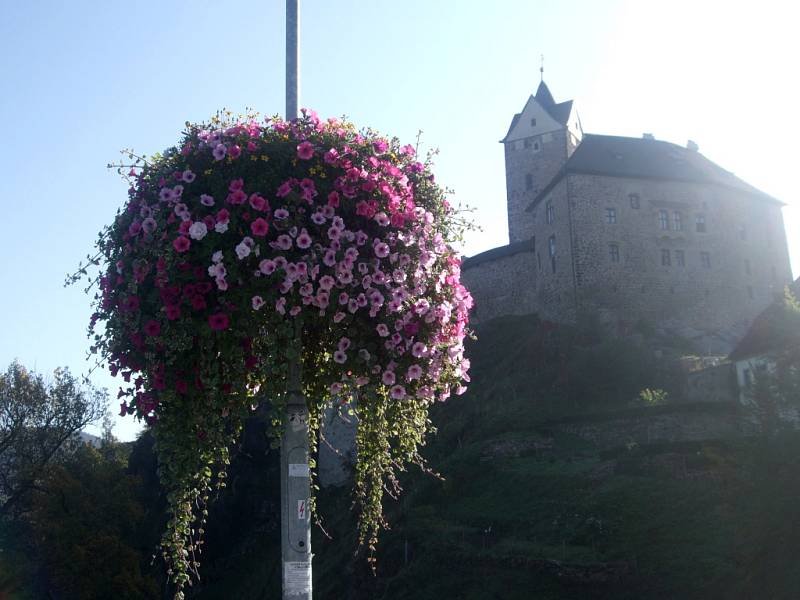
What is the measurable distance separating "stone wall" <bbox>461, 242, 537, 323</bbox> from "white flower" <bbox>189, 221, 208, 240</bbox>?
49458 millimetres

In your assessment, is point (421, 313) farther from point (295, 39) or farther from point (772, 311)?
point (772, 311)

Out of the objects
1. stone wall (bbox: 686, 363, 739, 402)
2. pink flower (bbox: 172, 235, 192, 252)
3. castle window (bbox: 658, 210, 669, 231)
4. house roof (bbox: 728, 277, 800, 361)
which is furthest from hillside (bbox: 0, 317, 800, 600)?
castle window (bbox: 658, 210, 669, 231)

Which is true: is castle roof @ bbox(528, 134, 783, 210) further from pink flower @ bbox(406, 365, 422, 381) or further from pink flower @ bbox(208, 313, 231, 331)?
pink flower @ bbox(208, 313, 231, 331)

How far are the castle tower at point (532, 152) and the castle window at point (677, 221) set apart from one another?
1126 cm

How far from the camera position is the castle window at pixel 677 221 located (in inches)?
2074

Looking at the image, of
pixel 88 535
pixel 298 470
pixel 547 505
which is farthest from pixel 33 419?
pixel 298 470

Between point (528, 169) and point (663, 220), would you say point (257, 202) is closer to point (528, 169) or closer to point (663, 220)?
point (663, 220)

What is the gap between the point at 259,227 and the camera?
5957mm

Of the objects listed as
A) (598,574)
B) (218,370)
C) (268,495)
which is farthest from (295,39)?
(268,495)

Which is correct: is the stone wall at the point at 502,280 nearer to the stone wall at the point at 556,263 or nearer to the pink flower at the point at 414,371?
the stone wall at the point at 556,263

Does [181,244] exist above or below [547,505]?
above

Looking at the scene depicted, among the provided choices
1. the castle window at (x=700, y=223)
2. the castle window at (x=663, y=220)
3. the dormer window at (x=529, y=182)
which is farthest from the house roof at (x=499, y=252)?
the castle window at (x=700, y=223)

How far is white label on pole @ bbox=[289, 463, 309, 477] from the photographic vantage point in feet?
20.8

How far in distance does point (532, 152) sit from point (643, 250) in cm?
1456
